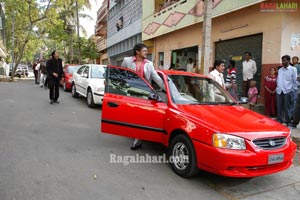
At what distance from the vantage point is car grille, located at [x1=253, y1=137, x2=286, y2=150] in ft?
12.7

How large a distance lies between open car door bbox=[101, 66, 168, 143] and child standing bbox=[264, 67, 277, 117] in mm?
4968

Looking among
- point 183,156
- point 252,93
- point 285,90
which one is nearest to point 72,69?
point 252,93

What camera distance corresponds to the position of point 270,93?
29.1 feet

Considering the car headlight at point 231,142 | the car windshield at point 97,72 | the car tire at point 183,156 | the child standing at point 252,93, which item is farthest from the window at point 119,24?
the car headlight at point 231,142

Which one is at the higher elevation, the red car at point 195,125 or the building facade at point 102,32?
the building facade at point 102,32

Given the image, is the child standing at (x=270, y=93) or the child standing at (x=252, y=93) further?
the child standing at (x=252, y=93)

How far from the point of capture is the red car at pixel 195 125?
3.82 meters

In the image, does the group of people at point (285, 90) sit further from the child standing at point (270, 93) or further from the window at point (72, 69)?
the window at point (72, 69)

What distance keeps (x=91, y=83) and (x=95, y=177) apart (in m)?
6.15

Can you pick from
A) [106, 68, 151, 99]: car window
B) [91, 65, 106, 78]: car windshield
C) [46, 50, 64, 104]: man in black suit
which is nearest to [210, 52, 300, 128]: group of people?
[106, 68, 151, 99]: car window

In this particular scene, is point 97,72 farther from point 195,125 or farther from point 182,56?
point 182,56

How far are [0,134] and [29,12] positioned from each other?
19855mm

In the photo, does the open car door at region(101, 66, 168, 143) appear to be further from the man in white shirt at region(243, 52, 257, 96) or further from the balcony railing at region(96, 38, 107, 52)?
the balcony railing at region(96, 38, 107, 52)

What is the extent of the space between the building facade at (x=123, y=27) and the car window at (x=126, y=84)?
53.2ft
